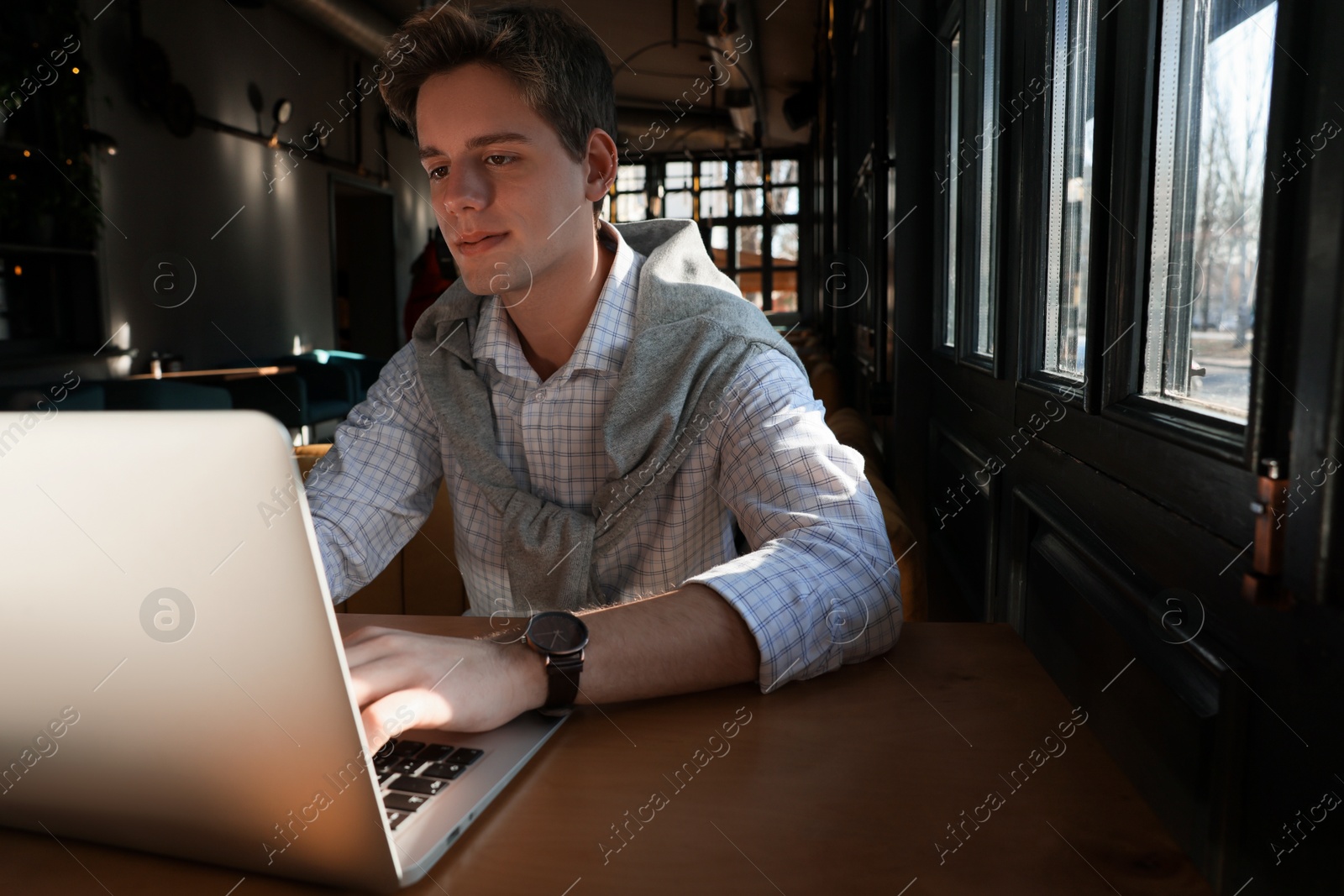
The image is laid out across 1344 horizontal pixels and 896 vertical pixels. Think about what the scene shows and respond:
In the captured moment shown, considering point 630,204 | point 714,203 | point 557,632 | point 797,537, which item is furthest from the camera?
point 630,204

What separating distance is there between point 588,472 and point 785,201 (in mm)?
12544

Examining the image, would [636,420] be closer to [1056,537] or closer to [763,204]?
[1056,537]

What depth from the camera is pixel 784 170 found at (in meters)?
13.3

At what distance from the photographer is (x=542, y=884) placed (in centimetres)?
59

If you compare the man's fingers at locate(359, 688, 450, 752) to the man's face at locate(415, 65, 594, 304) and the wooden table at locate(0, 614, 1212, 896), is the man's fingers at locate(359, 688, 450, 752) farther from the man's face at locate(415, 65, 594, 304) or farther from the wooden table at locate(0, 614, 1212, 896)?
the man's face at locate(415, 65, 594, 304)

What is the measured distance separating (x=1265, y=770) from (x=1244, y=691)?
64 millimetres

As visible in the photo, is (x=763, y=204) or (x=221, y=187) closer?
(x=221, y=187)

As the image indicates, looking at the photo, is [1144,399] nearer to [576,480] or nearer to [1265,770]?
[1265,770]

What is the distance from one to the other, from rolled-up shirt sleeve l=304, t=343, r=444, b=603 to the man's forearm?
2.08 ft

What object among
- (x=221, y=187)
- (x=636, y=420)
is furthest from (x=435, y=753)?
(x=221, y=187)

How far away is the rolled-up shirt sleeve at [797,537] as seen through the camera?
3.12 ft

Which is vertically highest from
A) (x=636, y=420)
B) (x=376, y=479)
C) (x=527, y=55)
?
(x=527, y=55)

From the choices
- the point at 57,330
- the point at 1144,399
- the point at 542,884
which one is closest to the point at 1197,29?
A: the point at 1144,399

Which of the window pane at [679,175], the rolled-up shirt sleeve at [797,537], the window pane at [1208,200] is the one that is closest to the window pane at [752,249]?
the window pane at [679,175]
